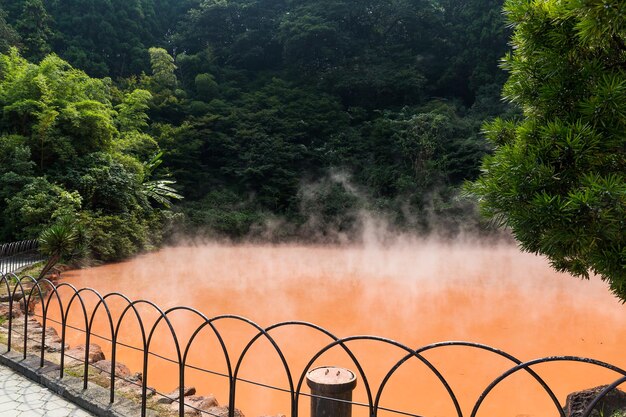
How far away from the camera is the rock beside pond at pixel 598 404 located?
11.5 feet

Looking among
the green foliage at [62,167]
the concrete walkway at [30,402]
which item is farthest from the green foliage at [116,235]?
the concrete walkway at [30,402]

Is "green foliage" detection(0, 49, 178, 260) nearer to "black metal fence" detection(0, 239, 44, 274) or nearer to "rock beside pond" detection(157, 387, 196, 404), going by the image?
"black metal fence" detection(0, 239, 44, 274)

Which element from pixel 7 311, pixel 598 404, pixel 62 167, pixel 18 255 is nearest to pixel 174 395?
pixel 598 404

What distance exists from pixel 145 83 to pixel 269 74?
7814mm

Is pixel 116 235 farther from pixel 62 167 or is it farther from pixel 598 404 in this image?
pixel 598 404

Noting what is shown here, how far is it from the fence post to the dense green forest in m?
10.8

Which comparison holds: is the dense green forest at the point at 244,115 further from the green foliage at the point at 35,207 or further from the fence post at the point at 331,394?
the fence post at the point at 331,394

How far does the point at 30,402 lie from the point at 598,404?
4.65 meters

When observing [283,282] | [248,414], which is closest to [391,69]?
[283,282]

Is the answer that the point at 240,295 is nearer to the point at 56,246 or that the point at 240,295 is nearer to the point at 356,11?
the point at 56,246

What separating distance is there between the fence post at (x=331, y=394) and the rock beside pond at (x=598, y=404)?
230 cm

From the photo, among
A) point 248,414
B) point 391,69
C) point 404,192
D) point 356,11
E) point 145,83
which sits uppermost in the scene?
point 356,11

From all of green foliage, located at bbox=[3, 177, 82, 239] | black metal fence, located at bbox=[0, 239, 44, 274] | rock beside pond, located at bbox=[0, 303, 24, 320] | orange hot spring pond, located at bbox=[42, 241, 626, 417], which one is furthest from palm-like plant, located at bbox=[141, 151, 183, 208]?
rock beside pond, located at bbox=[0, 303, 24, 320]

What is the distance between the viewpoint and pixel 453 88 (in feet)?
88.3
